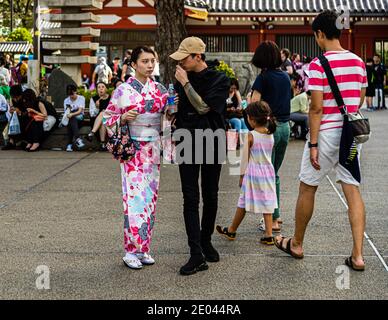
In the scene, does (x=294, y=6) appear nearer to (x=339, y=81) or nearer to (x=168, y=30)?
(x=168, y=30)

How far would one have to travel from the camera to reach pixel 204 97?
5.76 meters

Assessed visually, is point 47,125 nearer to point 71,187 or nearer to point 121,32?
point 71,187

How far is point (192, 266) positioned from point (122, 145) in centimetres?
108

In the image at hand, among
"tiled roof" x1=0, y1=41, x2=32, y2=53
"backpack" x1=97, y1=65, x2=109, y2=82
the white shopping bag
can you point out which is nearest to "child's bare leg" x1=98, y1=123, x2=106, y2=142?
the white shopping bag

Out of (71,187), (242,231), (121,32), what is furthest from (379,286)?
(121,32)

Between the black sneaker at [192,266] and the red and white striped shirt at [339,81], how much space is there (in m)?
1.41

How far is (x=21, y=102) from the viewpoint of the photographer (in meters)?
14.1

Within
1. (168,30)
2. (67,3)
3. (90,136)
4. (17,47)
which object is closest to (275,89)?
(90,136)

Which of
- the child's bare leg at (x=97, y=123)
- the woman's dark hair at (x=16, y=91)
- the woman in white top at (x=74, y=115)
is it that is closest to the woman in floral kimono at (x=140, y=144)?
the child's bare leg at (x=97, y=123)

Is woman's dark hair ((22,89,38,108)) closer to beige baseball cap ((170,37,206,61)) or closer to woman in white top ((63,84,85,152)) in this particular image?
woman in white top ((63,84,85,152))

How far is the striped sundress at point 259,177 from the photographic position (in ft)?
21.7

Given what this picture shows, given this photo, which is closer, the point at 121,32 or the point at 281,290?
the point at 281,290
